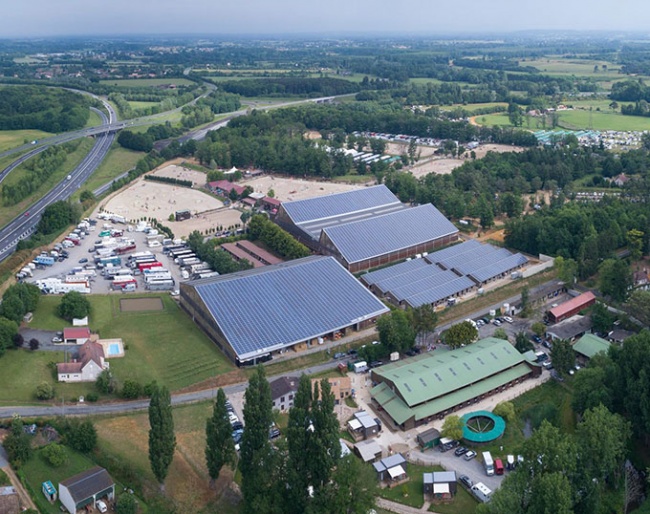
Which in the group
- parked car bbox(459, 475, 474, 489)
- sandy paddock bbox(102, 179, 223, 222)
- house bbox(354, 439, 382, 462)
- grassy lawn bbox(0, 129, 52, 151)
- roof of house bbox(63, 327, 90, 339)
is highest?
grassy lawn bbox(0, 129, 52, 151)

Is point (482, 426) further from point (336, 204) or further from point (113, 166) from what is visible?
point (113, 166)

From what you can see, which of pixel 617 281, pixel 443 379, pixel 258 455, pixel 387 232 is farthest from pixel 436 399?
pixel 387 232

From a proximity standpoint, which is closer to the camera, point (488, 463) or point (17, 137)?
point (488, 463)

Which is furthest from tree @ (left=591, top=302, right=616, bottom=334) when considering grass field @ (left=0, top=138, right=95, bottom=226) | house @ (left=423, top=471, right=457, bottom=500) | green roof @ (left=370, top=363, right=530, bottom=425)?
grass field @ (left=0, top=138, right=95, bottom=226)

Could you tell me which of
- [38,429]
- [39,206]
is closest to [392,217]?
[38,429]

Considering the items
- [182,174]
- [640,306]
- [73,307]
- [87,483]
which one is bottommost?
[182,174]

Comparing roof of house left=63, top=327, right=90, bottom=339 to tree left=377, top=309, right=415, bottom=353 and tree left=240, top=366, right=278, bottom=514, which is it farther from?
tree left=377, top=309, right=415, bottom=353

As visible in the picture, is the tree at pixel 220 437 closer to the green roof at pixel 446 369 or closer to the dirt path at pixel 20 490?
the dirt path at pixel 20 490

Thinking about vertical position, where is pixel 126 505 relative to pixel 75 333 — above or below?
below

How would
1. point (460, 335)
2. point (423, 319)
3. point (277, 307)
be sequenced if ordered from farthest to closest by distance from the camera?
point (277, 307) < point (423, 319) < point (460, 335)
